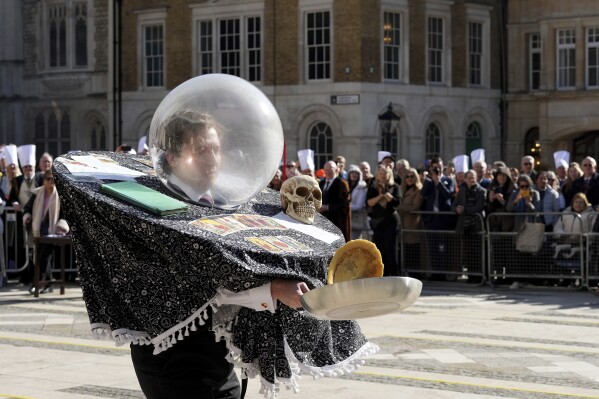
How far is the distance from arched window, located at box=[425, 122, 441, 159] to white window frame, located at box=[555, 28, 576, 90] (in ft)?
13.4

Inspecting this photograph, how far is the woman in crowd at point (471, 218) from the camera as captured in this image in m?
20.6

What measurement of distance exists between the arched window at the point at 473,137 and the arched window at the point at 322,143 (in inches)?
204

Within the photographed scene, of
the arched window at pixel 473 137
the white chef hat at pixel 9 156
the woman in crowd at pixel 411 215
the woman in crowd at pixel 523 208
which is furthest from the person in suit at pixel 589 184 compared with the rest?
the arched window at pixel 473 137

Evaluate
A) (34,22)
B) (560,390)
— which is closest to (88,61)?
(34,22)

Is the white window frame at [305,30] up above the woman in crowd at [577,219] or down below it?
above

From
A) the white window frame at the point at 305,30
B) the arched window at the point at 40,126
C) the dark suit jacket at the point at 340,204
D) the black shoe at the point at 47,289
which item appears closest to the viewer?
the black shoe at the point at 47,289

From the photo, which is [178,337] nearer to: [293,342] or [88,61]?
[293,342]

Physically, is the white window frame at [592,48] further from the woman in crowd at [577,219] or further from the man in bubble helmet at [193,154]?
the man in bubble helmet at [193,154]

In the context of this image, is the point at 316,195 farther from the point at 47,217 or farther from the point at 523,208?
the point at 523,208

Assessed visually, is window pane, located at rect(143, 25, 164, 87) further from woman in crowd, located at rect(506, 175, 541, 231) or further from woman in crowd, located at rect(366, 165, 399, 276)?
woman in crowd, located at rect(506, 175, 541, 231)

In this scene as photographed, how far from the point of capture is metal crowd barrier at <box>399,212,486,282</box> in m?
20.7

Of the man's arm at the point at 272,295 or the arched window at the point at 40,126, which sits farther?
the arched window at the point at 40,126

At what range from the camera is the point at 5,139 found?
46156 millimetres

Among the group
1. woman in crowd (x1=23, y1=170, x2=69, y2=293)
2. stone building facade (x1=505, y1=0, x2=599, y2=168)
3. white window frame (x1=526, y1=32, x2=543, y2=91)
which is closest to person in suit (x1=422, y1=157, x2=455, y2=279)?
woman in crowd (x1=23, y1=170, x2=69, y2=293)
